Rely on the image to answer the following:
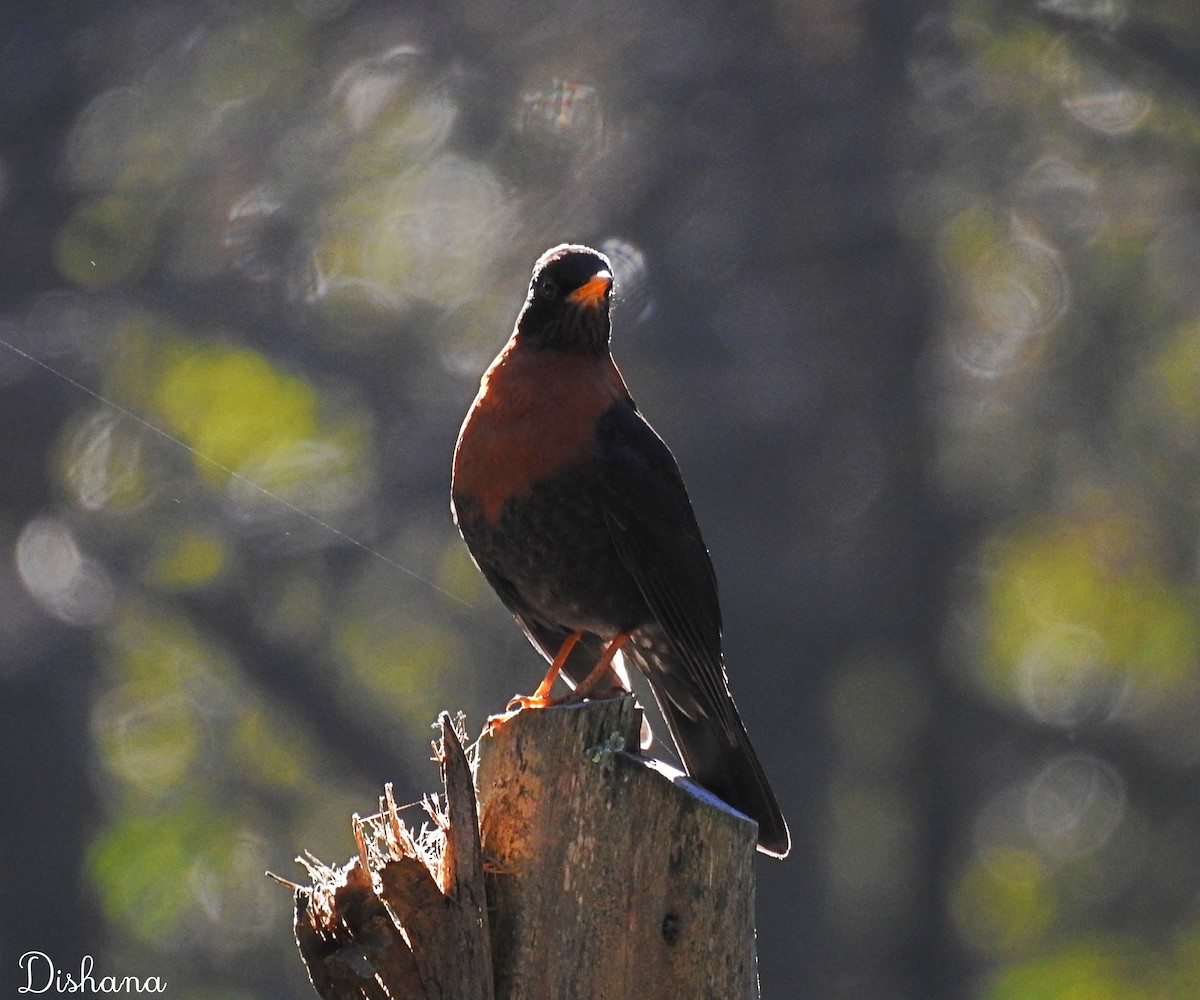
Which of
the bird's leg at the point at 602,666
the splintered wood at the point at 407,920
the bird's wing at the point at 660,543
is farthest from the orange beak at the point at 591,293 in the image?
the splintered wood at the point at 407,920

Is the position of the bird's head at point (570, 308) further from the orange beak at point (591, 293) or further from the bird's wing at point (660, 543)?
the bird's wing at point (660, 543)

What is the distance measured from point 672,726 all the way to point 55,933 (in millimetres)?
7156

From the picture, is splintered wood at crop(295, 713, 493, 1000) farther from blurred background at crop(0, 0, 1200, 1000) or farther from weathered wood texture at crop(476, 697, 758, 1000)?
blurred background at crop(0, 0, 1200, 1000)

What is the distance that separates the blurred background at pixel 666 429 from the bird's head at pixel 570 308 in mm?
5370

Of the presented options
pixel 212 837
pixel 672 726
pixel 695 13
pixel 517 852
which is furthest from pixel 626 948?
pixel 695 13

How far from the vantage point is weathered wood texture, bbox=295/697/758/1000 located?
8.98ft

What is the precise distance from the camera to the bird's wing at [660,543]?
3859 millimetres

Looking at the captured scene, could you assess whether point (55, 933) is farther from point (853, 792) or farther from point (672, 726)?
point (672, 726)

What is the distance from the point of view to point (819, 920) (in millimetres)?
9508

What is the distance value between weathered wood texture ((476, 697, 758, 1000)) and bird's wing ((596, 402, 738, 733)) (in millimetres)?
925

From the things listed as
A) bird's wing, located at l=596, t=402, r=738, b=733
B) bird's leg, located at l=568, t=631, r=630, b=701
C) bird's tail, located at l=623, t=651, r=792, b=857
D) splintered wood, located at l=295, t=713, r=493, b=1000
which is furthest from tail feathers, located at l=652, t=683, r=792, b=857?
splintered wood, located at l=295, t=713, r=493, b=1000

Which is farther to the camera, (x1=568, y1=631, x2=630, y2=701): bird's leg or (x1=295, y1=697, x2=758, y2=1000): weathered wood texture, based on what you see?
(x1=568, y1=631, x2=630, y2=701): bird's leg

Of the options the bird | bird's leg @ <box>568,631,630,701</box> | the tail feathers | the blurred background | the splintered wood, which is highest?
the blurred background

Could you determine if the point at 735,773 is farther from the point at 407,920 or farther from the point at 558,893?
the point at 407,920
